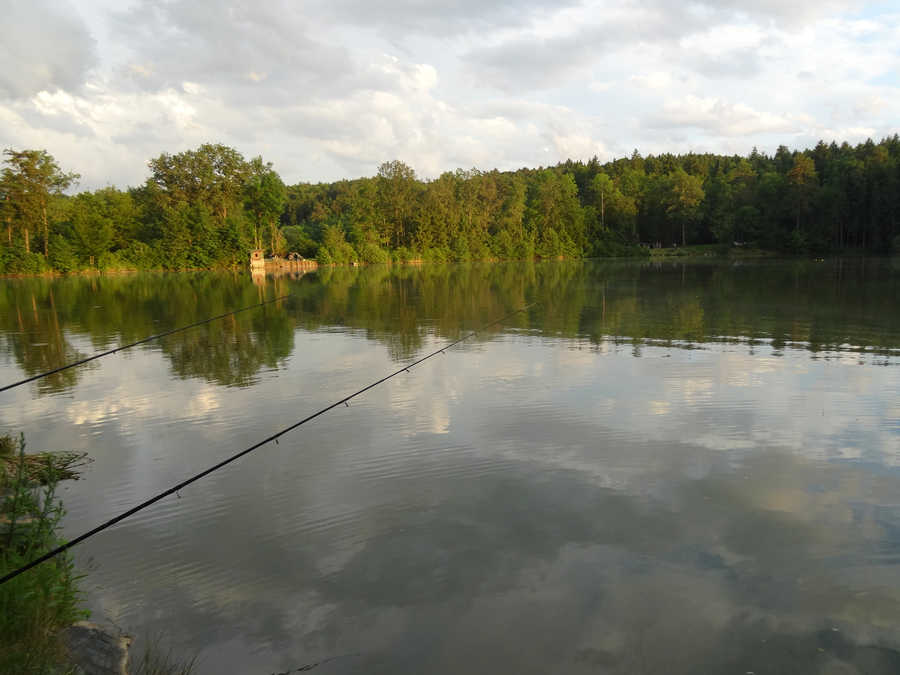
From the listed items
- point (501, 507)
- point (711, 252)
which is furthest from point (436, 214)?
point (501, 507)

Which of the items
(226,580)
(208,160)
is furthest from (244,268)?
(226,580)

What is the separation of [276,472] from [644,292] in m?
29.9

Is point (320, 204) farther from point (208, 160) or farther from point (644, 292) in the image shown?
point (644, 292)

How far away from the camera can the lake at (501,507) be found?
472 centimetres

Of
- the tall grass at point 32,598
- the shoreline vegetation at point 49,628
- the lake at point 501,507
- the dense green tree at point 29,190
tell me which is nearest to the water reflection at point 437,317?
the lake at point 501,507

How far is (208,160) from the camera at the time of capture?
277 feet

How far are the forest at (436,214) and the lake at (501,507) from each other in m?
67.0

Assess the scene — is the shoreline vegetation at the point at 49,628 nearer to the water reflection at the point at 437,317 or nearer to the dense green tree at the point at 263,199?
the water reflection at the point at 437,317

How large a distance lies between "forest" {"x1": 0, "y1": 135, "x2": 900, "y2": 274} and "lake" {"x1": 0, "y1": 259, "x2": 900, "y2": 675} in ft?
220

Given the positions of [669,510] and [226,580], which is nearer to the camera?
[226,580]

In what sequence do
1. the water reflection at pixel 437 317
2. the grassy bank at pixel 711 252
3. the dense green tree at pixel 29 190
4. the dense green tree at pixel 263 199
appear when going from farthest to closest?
the grassy bank at pixel 711 252 < the dense green tree at pixel 263 199 < the dense green tree at pixel 29 190 < the water reflection at pixel 437 317

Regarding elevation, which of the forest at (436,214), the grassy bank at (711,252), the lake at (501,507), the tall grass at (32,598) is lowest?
the lake at (501,507)

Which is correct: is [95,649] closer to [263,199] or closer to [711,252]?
[263,199]

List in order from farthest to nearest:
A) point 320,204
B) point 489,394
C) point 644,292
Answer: point 320,204
point 644,292
point 489,394
